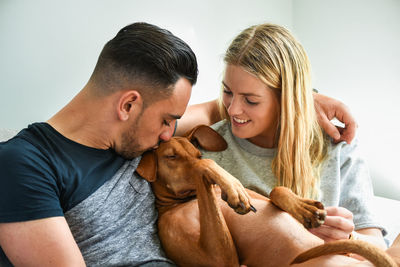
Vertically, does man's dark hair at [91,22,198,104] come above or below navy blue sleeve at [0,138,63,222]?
above

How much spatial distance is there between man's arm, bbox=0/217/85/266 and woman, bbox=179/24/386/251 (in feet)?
2.66

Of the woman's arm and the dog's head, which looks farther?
the woman's arm

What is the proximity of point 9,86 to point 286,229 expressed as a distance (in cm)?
155

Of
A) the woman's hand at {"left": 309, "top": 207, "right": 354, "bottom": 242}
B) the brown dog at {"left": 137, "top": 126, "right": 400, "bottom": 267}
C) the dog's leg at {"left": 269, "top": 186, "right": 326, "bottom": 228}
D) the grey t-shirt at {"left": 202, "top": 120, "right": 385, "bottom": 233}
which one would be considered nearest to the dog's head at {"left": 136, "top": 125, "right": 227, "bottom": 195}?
the brown dog at {"left": 137, "top": 126, "right": 400, "bottom": 267}

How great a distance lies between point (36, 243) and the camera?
1.09 metres

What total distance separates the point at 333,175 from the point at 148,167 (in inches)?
30.9

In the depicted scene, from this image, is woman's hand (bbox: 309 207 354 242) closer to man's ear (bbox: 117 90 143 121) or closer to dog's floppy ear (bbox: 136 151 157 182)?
dog's floppy ear (bbox: 136 151 157 182)

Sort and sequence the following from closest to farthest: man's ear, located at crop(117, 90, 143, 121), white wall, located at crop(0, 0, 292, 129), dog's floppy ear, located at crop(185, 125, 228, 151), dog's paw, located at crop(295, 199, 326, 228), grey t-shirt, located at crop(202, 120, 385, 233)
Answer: dog's paw, located at crop(295, 199, 326, 228)
man's ear, located at crop(117, 90, 143, 121)
grey t-shirt, located at crop(202, 120, 385, 233)
dog's floppy ear, located at crop(185, 125, 228, 151)
white wall, located at crop(0, 0, 292, 129)

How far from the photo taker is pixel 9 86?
6.24 feet

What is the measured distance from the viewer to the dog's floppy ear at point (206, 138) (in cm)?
166

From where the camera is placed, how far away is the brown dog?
109 cm

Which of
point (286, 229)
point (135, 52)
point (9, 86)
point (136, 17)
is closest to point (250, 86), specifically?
point (135, 52)

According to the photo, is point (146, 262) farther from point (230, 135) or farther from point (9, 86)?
point (9, 86)

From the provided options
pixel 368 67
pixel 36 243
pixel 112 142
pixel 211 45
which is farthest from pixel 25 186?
pixel 368 67
